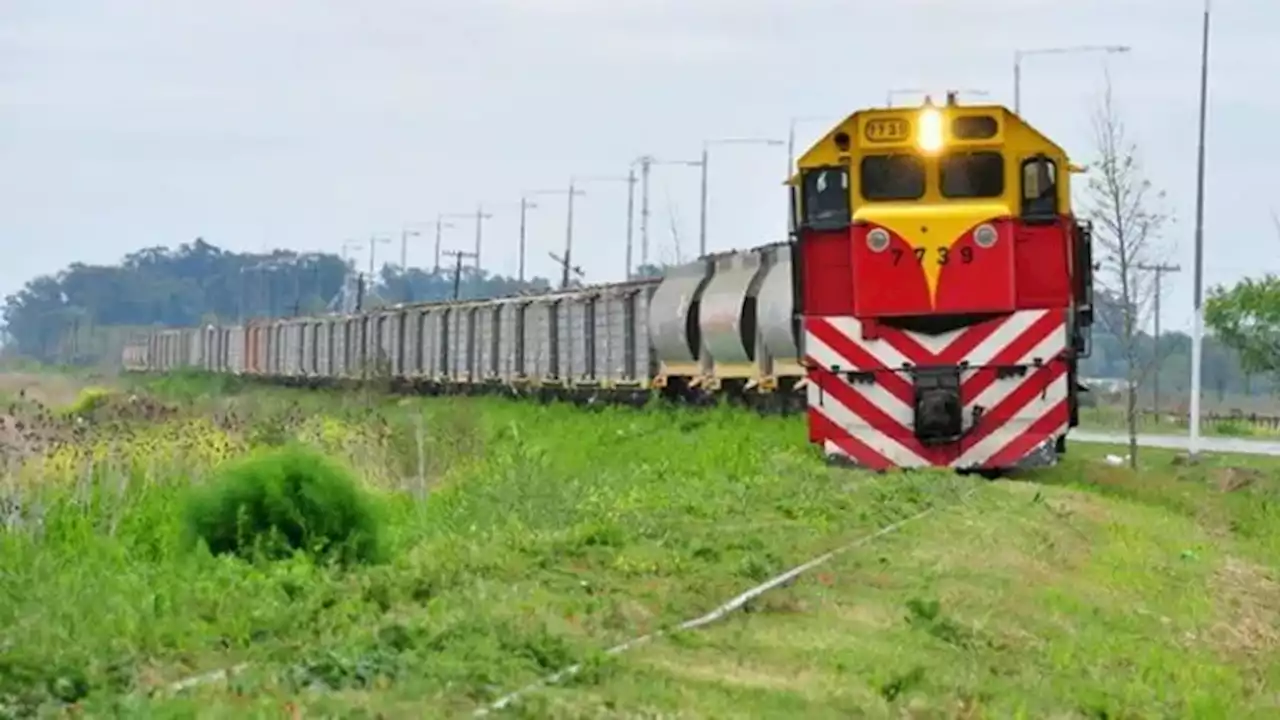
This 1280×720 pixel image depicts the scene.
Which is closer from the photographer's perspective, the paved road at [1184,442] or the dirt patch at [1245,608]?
the dirt patch at [1245,608]

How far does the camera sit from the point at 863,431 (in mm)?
18453

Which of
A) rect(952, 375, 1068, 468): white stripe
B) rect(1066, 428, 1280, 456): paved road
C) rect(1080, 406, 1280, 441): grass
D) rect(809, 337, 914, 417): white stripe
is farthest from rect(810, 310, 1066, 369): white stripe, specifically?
rect(1080, 406, 1280, 441): grass

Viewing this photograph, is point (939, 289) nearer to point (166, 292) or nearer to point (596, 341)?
point (596, 341)

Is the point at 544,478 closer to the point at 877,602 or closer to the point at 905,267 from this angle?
the point at 905,267

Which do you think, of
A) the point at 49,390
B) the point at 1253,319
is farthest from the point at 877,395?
the point at 49,390

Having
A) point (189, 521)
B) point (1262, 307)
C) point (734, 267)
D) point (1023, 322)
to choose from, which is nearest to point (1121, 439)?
point (734, 267)

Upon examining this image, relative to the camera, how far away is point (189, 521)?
12.9 metres

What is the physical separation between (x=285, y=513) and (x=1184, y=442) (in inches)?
1172

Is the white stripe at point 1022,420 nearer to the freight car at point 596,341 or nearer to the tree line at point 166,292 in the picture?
the freight car at point 596,341

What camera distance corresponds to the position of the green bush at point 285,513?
12.6 meters

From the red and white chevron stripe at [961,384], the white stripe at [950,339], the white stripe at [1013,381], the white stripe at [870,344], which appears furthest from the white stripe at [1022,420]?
the white stripe at [870,344]

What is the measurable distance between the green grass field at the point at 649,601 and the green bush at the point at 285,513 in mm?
179

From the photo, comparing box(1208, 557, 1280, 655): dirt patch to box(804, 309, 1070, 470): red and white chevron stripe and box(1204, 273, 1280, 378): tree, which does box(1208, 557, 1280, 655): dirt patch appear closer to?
box(804, 309, 1070, 470): red and white chevron stripe

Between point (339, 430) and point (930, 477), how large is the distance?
1074 cm
